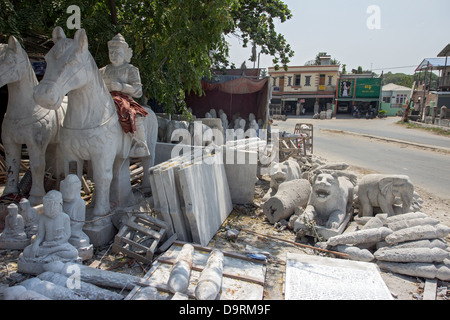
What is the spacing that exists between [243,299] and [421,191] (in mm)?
6843

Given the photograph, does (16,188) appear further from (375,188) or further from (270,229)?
(375,188)

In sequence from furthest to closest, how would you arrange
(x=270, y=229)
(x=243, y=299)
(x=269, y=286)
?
(x=270, y=229) → (x=269, y=286) → (x=243, y=299)

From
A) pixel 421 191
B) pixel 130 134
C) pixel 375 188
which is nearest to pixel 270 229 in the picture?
pixel 375 188

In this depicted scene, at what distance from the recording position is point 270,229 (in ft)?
16.8

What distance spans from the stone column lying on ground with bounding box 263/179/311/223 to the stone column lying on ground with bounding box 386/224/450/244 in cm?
163

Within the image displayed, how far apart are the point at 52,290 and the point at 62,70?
2.18 meters

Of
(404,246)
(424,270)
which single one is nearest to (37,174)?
(404,246)

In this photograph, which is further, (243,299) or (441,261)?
(441,261)

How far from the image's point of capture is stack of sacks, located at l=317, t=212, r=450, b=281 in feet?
12.3

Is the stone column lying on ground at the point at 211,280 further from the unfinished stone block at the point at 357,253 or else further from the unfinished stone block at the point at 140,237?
the unfinished stone block at the point at 357,253

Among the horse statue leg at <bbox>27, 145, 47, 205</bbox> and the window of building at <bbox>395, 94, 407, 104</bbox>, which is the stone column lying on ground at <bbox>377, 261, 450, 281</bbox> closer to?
the horse statue leg at <bbox>27, 145, 47, 205</bbox>

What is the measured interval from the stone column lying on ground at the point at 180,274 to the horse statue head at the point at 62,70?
6.91 ft

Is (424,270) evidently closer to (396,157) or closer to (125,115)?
(125,115)

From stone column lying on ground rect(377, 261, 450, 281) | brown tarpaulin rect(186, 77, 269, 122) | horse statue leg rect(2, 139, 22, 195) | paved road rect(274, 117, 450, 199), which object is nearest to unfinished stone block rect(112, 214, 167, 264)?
horse statue leg rect(2, 139, 22, 195)
